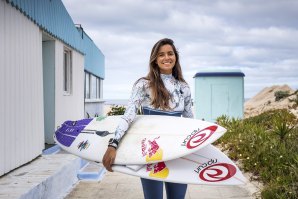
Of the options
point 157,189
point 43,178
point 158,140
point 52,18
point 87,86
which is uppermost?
point 52,18

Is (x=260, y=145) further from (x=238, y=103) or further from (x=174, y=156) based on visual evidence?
(x=238, y=103)

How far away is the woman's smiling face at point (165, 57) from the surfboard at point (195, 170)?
31.6 inches

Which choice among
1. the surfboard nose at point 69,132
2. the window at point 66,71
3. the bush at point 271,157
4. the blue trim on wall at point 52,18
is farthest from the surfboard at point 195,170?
the window at point 66,71

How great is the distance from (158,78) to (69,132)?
5.48 feet

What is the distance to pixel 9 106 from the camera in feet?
18.0

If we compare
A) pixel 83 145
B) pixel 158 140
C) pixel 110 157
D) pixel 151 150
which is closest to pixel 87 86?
pixel 83 145

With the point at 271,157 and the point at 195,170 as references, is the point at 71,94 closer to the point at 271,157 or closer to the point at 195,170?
the point at 271,157

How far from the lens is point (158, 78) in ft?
10.1

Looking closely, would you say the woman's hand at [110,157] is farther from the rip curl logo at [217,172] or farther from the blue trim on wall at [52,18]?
the blue trim on wall at [52,18]

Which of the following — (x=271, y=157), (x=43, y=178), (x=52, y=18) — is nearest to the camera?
(x=43, y=178)

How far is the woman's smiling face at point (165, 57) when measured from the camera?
310 cm

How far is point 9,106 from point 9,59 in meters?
0.71

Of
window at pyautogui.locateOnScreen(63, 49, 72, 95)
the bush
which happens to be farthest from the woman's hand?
window at pyautogui.locateOnScreen(63, 49, 72, 95)

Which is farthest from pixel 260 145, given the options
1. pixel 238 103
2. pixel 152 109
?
pixel 238 103
